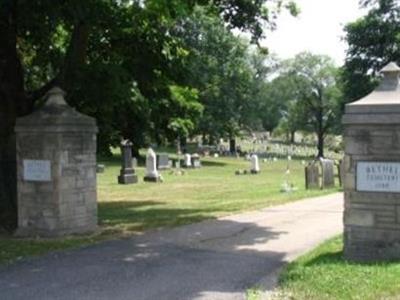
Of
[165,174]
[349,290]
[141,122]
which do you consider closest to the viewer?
[349,290]

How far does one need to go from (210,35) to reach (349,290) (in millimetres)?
57485

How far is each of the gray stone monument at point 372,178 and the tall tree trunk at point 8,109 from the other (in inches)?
281

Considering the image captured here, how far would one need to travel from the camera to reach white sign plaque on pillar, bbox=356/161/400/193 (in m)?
9.05

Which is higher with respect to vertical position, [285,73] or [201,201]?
[285,73]

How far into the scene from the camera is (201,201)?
20297mm

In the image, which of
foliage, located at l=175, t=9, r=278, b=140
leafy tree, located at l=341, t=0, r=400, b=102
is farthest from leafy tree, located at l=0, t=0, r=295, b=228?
foliage, located at l=175, t=9, r=278, b=140

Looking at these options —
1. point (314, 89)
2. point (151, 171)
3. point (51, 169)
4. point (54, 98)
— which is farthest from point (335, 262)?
point (314, 89)

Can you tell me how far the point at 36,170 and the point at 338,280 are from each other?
6595 millimetres

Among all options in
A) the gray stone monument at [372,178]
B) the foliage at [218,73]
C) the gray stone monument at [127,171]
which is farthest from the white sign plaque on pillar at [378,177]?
the foliage at [218,73]

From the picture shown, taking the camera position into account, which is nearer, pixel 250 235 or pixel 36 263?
pixel 36 263

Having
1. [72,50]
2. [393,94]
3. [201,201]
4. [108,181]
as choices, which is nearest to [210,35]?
[108,181]

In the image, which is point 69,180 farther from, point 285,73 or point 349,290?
point 285,73

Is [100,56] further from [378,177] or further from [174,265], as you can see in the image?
[378,177]

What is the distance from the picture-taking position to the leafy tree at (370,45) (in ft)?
148
